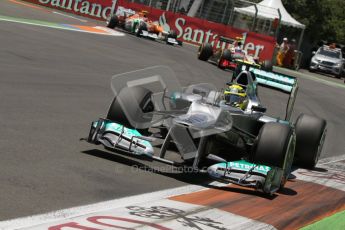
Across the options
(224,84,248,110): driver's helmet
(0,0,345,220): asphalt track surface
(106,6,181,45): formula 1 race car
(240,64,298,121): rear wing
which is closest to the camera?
(0,0,345,220): asphalt track surface

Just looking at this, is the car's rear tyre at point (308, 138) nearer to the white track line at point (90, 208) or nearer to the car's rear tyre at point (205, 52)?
the white track line at point (90, 208)

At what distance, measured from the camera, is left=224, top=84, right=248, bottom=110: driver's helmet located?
9.65 m

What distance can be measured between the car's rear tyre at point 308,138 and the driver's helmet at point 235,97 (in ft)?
2.69

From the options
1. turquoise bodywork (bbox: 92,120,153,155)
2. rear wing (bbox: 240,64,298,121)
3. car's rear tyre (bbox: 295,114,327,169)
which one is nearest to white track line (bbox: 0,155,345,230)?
turquoise bodywork (bbox: 92,120,153,155)

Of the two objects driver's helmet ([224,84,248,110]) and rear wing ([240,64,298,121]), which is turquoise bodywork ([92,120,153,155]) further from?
rear wing ([240,64,298,121])

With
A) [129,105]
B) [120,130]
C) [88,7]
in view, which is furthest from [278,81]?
[88,7]

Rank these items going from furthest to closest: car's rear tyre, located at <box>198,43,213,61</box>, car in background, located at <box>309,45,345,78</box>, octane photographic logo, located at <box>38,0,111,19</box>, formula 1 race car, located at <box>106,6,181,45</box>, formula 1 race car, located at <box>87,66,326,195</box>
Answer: car in background, located at <box>309,45,345,78</box>, octane photographic logo, located at <box>38,0,111,19</box>, formula 1 race car, located at <box>106,6,181,45</box>, car's rear tyre, located at <box>198,43,213,61</box>, formula 1 race car, located at <box>87,66,326,195</box>

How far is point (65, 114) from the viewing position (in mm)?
10227

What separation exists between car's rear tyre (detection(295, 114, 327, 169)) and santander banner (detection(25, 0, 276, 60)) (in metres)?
23.5

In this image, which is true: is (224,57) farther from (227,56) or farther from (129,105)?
(129,105)

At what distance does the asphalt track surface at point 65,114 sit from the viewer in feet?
20.6

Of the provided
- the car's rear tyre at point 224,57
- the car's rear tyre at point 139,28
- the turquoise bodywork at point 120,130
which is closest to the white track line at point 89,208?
the turquoise bodywork at point 120,130

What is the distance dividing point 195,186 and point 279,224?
4.27 ft

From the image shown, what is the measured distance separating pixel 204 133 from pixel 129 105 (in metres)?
1.12
